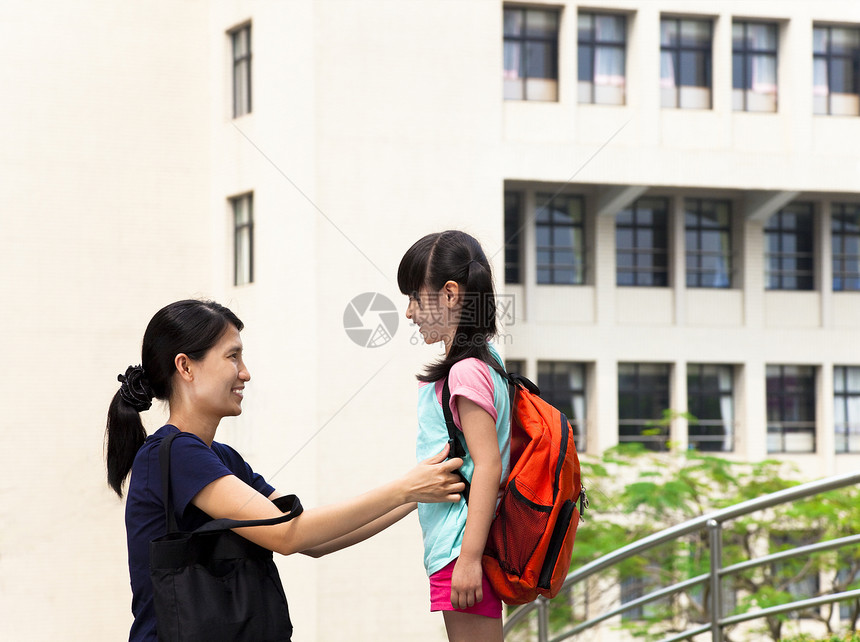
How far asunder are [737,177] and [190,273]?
6476 mm

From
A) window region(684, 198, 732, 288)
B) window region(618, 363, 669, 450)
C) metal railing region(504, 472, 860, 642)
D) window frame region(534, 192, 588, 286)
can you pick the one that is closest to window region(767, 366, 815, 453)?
window region(684, 198, 732, 288)

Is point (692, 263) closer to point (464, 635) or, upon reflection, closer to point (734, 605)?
point (734, 605)

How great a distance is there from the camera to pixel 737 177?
12508mm

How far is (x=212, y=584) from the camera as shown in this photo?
69.1 inches

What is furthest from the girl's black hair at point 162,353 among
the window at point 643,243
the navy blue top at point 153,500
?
the window at point 643,243

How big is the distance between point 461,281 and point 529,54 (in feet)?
35.8

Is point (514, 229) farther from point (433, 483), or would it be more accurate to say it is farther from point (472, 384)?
point (433, 483)

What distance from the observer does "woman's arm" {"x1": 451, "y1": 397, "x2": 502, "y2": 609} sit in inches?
75.5

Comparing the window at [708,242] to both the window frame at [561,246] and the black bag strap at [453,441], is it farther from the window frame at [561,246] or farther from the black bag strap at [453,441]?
the black bag strap at [453,441]

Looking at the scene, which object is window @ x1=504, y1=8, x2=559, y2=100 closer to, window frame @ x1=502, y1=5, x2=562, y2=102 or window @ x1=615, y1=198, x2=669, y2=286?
window frame @ x1=502, y1=5, x2=562, y2=102

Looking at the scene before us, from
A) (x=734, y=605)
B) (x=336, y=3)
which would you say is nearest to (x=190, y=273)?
(x=336, y=3)

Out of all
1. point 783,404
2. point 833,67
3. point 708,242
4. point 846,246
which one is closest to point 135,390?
point 708,242

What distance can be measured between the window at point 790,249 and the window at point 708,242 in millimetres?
593

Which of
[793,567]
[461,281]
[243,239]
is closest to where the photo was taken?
[461,281]
